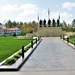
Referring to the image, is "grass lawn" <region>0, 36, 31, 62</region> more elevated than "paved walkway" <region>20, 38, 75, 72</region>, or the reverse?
"paved walkway" <region>20, 38, 75, 72</region>

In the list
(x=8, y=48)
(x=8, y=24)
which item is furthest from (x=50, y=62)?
(x=8, y=24)

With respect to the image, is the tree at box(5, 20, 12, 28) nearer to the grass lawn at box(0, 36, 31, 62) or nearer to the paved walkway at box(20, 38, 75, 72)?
the grass lawn at box(0, 36, 31, 62)

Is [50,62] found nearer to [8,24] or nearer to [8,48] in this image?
[8,48]

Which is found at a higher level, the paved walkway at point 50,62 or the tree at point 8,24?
the tree at point 8,24

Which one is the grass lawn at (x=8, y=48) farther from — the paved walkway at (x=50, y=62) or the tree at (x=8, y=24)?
the tree at (x=8, y=24)

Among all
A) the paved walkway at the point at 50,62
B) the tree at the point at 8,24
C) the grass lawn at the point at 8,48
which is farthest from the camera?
the tree at the point at 8,24

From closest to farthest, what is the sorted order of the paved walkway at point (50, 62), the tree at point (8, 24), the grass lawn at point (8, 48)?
the paved walkway at point (50, 62) < the grass lawn at point (8, 48) < the tree at point (8, 24)

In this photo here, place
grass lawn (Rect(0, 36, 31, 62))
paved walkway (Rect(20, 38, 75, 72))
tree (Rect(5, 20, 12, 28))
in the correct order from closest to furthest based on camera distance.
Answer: paved walkway (Rect(20, 38, 75, 72)) < grass lawn (Rect(0, 36, 31, 62)) < tree (Rect(5, 20, 12, 28))

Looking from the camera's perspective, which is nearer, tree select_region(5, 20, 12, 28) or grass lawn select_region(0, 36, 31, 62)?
grass lawn select_region(0, 36, 31, 62)

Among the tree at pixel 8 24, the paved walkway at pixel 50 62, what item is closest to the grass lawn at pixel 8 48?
the paved walkway at pixel 50 62

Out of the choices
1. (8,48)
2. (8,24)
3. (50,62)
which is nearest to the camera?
(50,62)

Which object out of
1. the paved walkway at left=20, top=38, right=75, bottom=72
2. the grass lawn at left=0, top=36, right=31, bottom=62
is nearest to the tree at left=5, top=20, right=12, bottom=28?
the grass lawn at left=0, top=36, right=31, bottom=62

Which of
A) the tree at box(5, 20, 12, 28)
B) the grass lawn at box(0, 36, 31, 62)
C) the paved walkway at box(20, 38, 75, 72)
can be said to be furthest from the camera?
the tree at box(5, 20, 12, 28)

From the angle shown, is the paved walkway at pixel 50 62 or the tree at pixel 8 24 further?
the tree at pixel 8 24
